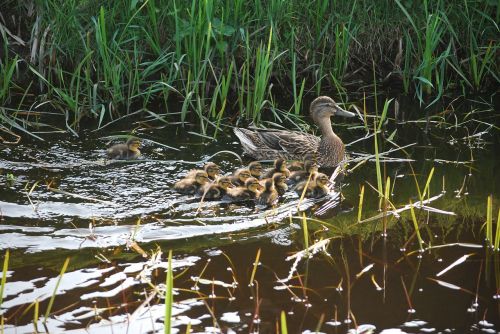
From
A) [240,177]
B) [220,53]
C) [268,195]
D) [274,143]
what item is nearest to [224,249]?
[268,195]

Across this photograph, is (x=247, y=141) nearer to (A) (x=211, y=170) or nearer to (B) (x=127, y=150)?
(A) (x=211, y=170)

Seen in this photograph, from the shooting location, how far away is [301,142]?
23.4 feet

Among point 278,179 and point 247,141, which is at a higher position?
point 247,141

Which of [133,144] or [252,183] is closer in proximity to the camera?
[252,183]

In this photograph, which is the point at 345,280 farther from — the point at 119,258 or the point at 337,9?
the point at 337,9

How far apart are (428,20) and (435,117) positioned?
78 centimetres

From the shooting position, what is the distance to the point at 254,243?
208 inches

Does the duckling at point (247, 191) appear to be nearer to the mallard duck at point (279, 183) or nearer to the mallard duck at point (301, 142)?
the mallard duck at point (279, 183)

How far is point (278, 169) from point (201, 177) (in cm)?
77

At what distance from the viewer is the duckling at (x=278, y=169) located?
6609mm

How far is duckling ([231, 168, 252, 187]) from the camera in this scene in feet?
20.7

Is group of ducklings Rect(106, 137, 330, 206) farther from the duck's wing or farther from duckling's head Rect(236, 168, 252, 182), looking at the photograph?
the duck's wing

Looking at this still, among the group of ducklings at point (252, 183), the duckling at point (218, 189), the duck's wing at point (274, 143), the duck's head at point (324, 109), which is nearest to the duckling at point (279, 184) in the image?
the group of ducklings at point (252, 183)

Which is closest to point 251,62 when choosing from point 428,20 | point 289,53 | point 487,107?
point 289,53
